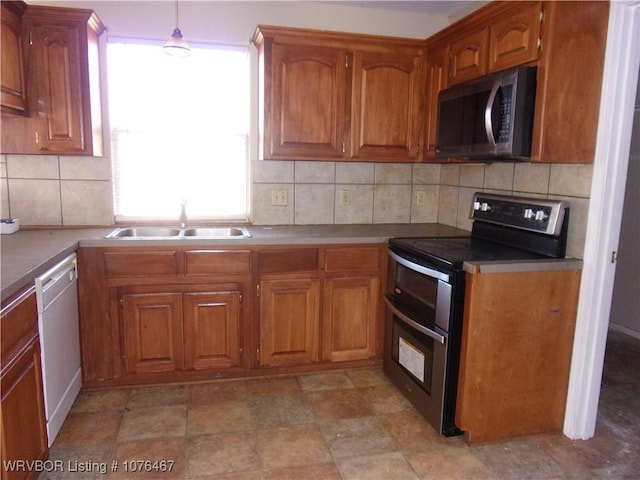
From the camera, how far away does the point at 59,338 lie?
7.10 feet

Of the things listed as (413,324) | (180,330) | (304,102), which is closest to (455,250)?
(413,324)

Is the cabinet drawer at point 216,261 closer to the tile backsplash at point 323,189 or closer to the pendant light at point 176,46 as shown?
the tile backsplash at point 323,189

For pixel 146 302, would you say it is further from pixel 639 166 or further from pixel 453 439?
pixel 639 166

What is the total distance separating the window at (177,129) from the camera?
2.95 meters

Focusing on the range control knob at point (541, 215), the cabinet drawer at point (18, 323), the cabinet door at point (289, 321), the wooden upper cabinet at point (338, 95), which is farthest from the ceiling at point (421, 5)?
the cabinet drawer at point (18, 323)

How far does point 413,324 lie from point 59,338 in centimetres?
168

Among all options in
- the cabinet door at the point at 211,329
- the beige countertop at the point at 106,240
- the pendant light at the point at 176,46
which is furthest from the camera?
the cabinet door at the point at 211,329

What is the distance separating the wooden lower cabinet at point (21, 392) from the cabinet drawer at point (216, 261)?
0.86 metres

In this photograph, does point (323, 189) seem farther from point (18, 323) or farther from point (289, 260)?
point (18, 323)

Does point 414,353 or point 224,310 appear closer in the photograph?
point 414,353

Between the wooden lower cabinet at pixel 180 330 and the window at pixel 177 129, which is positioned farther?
the window at pixel 177 129

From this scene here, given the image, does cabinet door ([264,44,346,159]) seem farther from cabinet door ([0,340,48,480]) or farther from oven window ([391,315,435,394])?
cabinet door ([0,340,48,480])

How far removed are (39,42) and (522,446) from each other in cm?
316

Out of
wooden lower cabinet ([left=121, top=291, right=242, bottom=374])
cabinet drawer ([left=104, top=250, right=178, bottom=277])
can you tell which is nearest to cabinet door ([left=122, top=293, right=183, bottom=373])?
wooden lower cabinet ([left=121, top=291, right=242, bottom=374])
